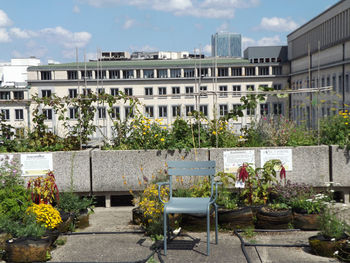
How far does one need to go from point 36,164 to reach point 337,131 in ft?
17.9

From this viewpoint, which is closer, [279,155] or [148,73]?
[279,155]

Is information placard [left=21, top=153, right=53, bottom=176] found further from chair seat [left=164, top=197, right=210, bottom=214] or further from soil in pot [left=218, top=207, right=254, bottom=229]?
soil in pot [left=218, top=207, right=254, bottom=229]

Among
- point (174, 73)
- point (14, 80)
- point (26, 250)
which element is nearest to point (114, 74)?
Result: point (174, 73)

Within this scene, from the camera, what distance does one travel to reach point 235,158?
27.8ft

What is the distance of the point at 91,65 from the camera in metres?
78.3

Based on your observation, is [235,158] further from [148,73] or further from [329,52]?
[148,73]

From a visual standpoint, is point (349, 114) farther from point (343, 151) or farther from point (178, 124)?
point (178, 124)

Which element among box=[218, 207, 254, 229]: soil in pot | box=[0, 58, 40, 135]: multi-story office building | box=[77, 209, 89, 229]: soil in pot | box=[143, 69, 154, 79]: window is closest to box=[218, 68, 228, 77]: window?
box=[143, 69, 154, 79]: window

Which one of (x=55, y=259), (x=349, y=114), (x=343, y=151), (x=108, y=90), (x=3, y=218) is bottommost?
(x=55, y=259)

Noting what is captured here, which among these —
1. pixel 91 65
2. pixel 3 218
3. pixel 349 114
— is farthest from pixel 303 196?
pixel 91 65

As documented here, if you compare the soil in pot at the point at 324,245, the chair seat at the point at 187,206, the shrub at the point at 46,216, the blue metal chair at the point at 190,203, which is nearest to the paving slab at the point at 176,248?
the soil in pot at the point at 324,245

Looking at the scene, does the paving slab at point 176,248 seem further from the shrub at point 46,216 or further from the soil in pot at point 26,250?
the shrub at point 46,216

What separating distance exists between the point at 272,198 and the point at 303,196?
1.75ft

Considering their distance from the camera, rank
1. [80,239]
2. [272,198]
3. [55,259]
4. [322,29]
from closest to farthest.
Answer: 1. [55,259]
2. [80,239]
3. [272,198]
4. [322,29]
